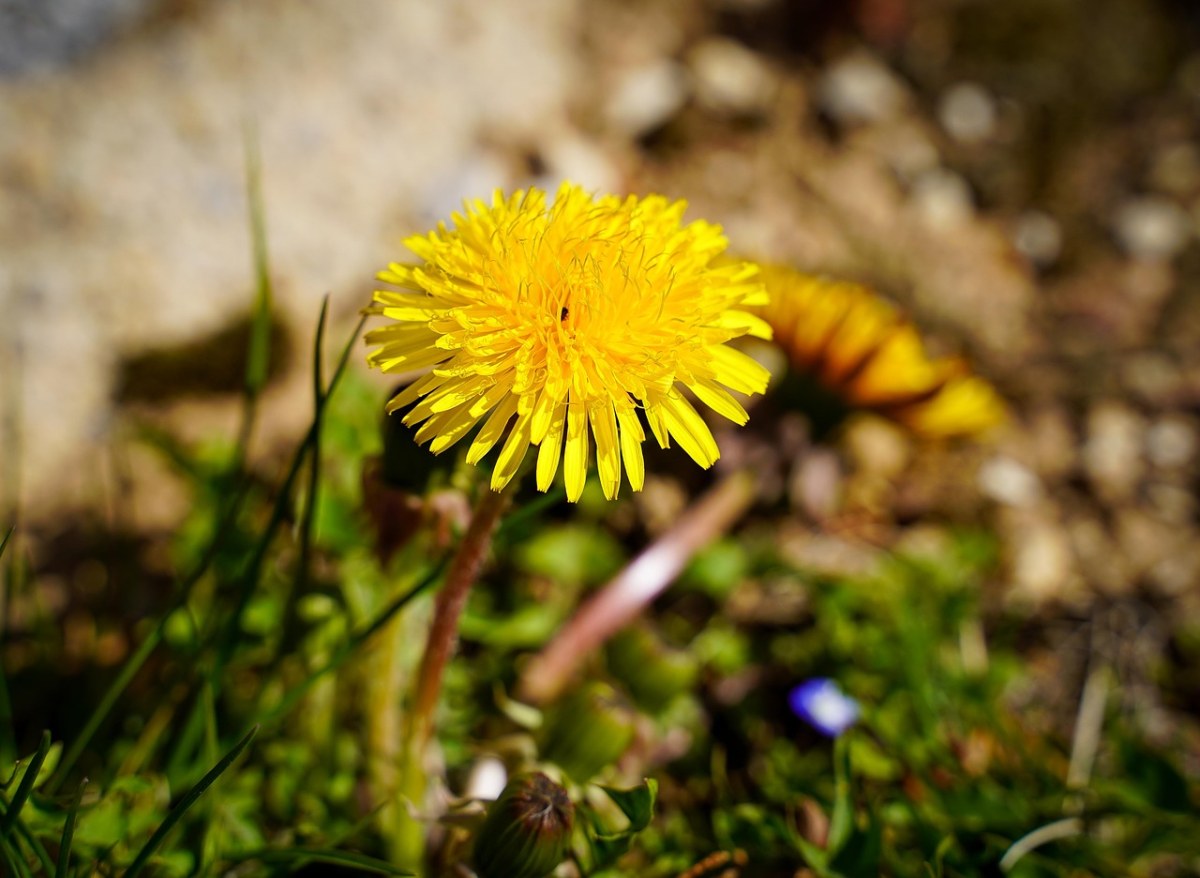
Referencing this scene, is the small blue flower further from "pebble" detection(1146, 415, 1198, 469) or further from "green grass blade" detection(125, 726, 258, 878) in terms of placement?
"pebble" detection(1146, 415, 1198, 469)

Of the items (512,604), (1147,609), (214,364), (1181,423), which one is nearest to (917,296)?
(1181,423)

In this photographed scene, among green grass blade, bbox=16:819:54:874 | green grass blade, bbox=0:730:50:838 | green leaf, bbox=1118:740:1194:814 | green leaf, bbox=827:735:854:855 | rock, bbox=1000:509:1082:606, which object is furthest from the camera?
rock, bbox=1000:509:1082:606

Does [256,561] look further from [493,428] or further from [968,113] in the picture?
[968,113]

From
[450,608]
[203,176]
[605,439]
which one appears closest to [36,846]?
[450,608]

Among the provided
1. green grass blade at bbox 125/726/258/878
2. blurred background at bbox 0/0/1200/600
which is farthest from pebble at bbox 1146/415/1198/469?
green grass blade at bbox 125/726/258/878

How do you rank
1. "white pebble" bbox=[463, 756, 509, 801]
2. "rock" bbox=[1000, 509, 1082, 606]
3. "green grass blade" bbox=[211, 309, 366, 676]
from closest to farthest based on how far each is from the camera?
"green grass blade" bbox=[211, 309, 366, 676] → "white pebble" bbox=[463, 756, 509, 801] → "rock" bbox=[1000, 509, 1082, 606]

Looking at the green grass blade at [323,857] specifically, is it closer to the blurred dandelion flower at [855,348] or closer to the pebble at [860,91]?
the blurred dandelion flower at [855,348]
